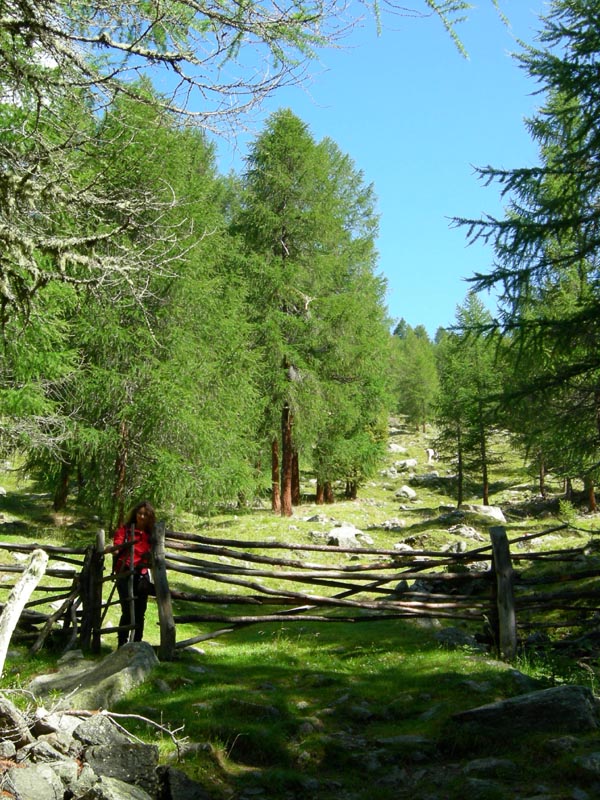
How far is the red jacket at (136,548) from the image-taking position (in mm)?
7934

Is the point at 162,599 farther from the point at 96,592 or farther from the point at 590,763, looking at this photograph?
the point at 590,763

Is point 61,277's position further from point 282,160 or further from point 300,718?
point 282,160

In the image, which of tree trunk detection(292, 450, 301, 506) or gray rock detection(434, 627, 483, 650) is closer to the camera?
gray rock detection(434, 627, 483, 650)

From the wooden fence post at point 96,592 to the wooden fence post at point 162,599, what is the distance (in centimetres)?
96

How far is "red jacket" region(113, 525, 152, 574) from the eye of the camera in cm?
793

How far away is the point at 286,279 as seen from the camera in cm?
2569

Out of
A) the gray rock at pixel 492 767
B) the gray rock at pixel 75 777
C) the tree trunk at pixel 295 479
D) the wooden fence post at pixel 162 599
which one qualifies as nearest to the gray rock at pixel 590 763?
the gray rock at pixel 492 767

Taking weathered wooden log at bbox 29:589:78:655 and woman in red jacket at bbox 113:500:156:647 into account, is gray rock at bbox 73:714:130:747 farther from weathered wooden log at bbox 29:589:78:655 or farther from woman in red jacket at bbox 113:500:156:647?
weathered wooden log at bbox 29:589:78:655

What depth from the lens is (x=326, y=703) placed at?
630cm

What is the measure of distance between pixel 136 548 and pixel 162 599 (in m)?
0.91

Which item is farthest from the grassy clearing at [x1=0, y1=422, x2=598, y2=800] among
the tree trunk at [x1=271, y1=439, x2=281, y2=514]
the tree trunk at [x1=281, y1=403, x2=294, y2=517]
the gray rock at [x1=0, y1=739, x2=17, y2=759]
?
the tree trunk at [x1=271, y1=439, x2=281, y2=514]

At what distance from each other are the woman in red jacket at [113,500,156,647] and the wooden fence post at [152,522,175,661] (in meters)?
0.28

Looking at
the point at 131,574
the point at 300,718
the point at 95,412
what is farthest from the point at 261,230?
the point at 300,718

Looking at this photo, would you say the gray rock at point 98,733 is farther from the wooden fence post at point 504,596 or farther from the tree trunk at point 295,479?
the tree trunk at point 295,479
